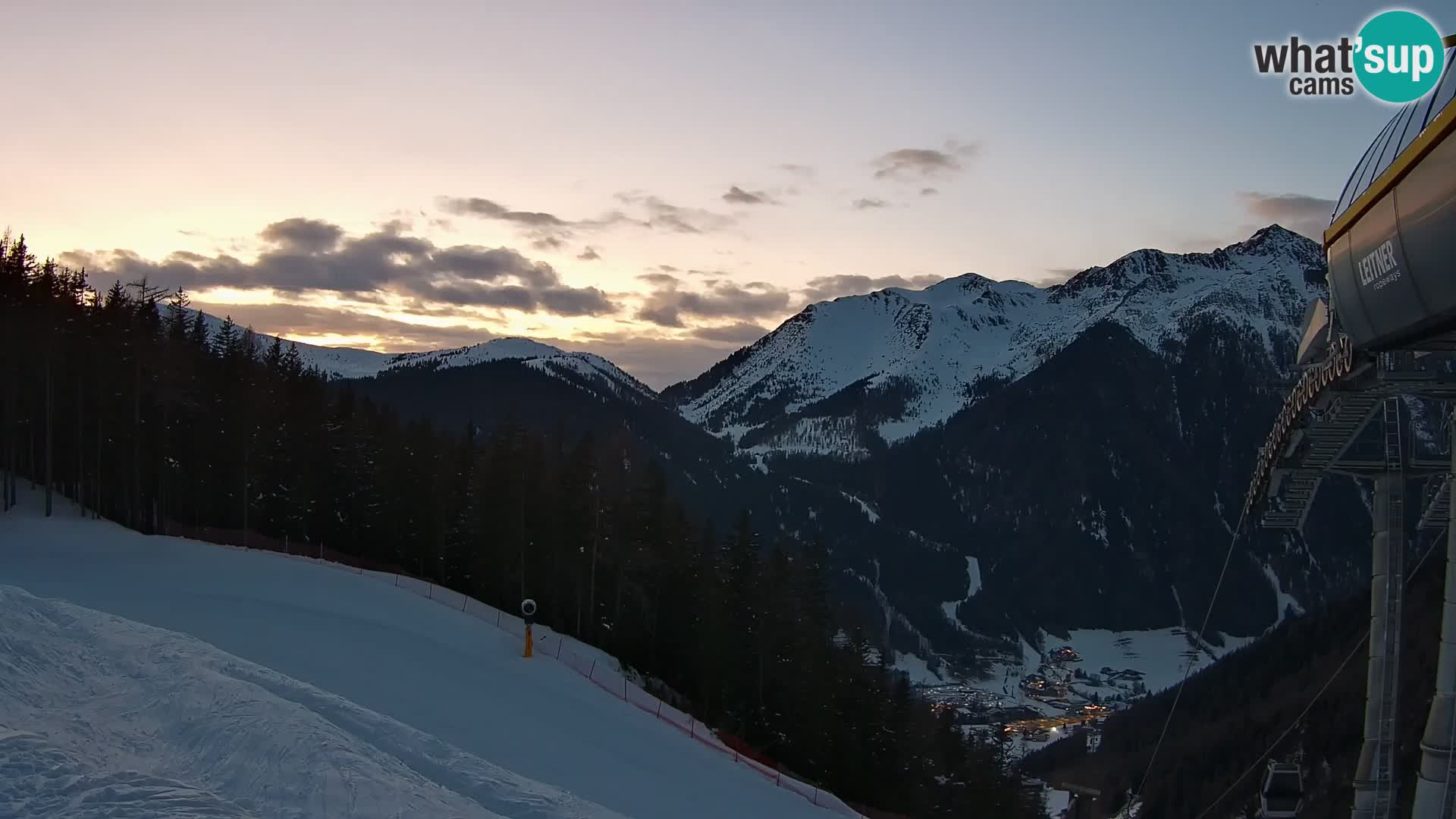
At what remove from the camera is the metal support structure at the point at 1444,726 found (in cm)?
1068

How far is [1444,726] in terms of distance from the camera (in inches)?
432

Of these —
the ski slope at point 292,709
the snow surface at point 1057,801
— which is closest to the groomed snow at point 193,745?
the ski slope at point 292,709

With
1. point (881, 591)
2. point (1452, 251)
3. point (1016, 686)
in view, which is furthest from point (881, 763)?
point (881, 591)

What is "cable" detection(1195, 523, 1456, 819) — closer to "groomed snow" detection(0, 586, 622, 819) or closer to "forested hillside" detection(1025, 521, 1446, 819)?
"forested hillside" detection(1025, 521, 1446, 819)

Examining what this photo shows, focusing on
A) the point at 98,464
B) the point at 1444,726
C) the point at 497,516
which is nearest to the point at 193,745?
the point at 1444,726

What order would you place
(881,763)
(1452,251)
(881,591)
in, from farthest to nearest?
(881,591), (881,763), (1452,251)

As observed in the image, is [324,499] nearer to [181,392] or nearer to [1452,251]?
[181,392]

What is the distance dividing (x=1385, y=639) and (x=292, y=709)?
15534mm

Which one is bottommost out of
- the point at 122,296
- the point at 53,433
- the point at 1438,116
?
the point at 53,433

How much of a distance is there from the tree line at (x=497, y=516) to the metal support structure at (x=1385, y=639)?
91.5ft

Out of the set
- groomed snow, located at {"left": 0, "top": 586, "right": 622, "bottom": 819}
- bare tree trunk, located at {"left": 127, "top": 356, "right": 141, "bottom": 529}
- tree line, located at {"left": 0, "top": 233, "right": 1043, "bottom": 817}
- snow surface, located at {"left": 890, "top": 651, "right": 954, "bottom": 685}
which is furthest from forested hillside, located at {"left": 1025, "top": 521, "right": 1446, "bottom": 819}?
bare tree trunk, located at {"left": 127, "top": 356, "right": 141, "bottom": 529}

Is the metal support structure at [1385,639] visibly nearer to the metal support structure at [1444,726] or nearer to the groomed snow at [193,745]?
the metal support structure at [1444,726]

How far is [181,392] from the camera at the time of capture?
4612 cm

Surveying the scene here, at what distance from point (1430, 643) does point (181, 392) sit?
6540 centimetres
